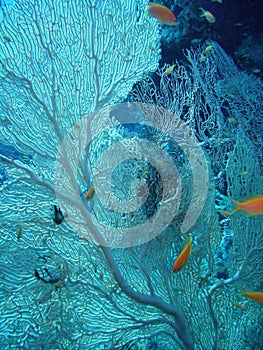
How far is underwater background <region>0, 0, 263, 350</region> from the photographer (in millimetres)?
3070

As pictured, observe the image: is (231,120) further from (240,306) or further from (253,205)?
(240,306)

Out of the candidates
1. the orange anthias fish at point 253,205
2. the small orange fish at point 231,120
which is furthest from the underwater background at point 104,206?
the small orange fish at point 231,120

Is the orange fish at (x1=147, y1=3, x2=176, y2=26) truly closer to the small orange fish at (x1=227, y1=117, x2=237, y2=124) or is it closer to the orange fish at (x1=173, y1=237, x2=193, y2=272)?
the small orange fish at (x1=227, y1=117, x2=237, y2=124)

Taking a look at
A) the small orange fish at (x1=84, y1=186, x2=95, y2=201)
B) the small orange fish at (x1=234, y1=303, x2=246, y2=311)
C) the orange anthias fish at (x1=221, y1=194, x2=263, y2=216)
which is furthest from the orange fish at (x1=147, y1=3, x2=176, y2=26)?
the small orange fish at (x1=234, y1=303, x2=246, y2=311)

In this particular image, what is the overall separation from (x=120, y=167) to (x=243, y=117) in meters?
2.45

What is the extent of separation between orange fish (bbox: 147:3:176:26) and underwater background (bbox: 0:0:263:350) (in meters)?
0.02

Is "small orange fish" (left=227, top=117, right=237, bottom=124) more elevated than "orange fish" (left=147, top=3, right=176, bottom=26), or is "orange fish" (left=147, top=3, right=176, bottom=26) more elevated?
"orange fish" (left=147, top=3, right=176, bottom=26)

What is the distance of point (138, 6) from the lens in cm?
402

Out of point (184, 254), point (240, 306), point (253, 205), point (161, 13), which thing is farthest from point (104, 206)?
point (161, 13)

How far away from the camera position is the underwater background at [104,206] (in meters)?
3.07

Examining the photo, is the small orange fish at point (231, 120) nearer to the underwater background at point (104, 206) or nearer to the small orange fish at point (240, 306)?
the underwater background at point (104, 206)

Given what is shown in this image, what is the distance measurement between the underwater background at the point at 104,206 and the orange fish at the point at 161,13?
16 mm

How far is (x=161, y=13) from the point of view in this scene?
3.83 m

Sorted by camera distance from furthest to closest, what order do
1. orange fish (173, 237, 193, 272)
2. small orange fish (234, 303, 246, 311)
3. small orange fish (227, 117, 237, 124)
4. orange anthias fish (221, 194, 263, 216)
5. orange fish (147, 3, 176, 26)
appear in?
small orange fish (227, 117, 237, 124)
orange fish (147, 3, 176, 26)
small orange fish (234, 303, 246, 311)
orange anthias fish (221, 194, 263, 216)
orange fish (173, 237, 193, 272)
